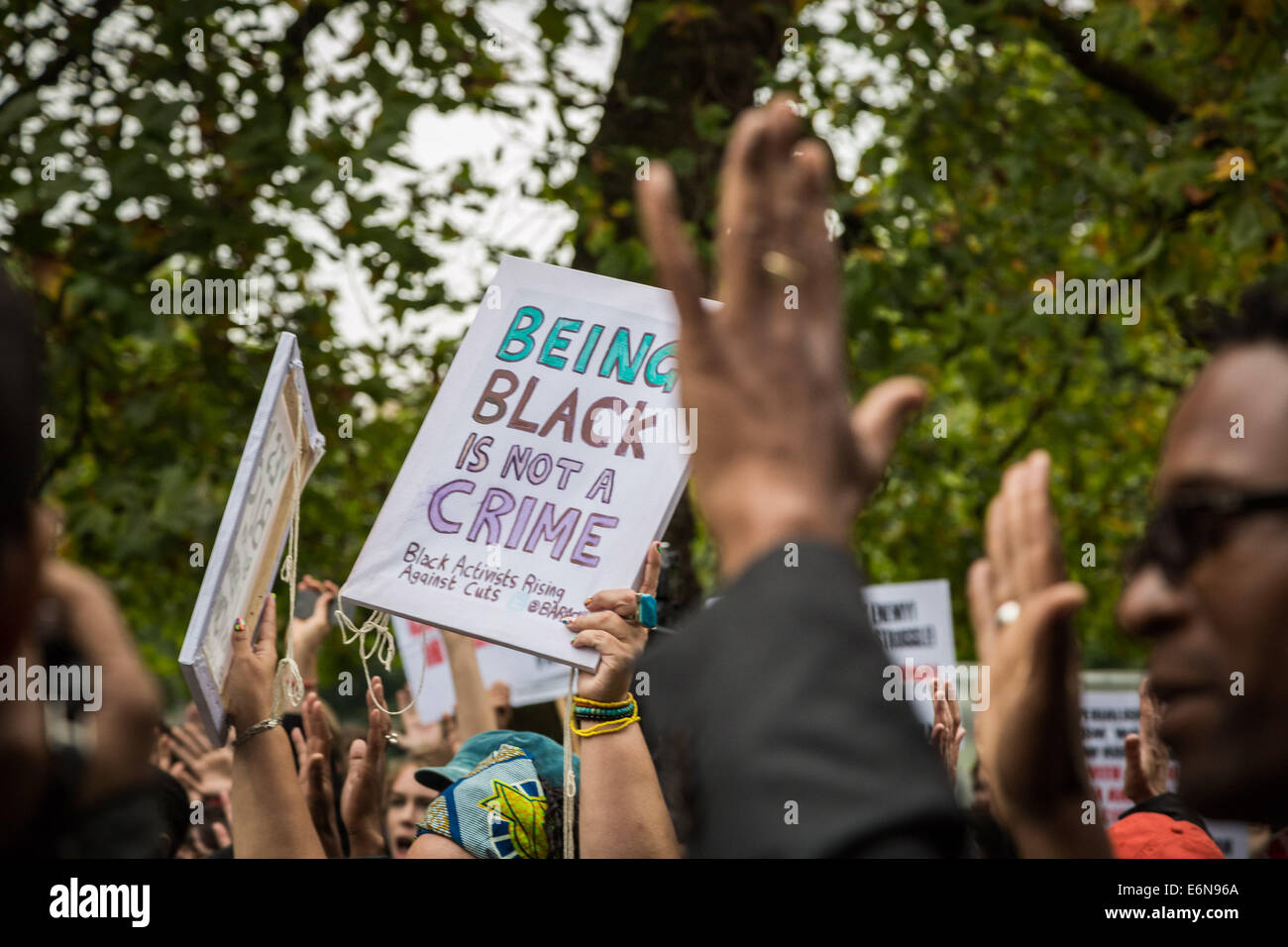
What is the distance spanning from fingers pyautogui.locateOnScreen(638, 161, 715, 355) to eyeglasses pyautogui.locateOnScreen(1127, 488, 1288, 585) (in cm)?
47

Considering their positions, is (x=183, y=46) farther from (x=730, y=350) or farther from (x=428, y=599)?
(x=730, y=350)

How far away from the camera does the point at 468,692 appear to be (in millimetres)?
3973

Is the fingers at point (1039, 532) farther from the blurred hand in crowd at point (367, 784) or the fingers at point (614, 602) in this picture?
the blurred hand in crowd at point (367, 784)

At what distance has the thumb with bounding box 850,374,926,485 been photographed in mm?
947

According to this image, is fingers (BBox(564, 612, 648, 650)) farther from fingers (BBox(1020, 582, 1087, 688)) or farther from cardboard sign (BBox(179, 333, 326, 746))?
fingers (BBox(1020, 582, 1087, 688))

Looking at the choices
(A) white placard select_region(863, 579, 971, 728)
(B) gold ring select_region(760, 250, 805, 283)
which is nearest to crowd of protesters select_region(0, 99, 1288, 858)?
(B) gold ring select_region(760, 250, 805, 283)

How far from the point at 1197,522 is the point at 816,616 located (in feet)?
1.37

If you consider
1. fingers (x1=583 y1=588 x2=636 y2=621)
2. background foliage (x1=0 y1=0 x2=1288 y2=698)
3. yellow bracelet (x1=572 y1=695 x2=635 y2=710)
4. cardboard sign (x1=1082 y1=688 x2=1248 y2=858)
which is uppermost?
background foliage (x1=0 y1=0 x2=1288 y2=698)

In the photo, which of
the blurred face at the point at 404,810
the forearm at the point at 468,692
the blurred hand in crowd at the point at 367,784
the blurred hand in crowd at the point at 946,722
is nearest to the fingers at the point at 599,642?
the blurred hand in crowd at the point at 367,784

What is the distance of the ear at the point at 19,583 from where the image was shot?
838 mm

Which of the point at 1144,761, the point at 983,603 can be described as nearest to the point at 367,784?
the point at 1144,761

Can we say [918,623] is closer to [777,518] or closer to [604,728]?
[604,728]

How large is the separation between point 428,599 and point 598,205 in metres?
2.68

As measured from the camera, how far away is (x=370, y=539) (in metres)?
2.86
